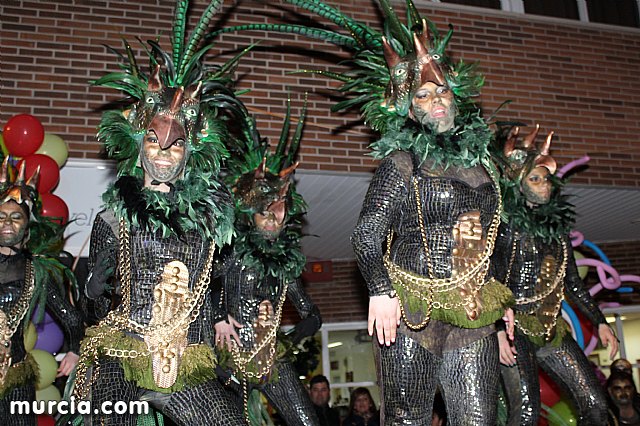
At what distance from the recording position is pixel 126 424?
10.5ft

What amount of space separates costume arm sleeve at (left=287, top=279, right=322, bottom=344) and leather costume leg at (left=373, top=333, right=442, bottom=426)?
78.4 inches

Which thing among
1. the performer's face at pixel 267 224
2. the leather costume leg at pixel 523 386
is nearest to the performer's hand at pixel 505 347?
the leather costume leg at pixel 523 386

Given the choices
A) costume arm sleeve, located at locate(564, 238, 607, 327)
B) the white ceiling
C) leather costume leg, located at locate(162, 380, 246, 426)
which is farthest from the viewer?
the white ceiling

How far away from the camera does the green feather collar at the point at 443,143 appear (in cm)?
337

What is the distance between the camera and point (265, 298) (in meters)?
5.17

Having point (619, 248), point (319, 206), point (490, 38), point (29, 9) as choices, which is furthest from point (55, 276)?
point (619, 248)

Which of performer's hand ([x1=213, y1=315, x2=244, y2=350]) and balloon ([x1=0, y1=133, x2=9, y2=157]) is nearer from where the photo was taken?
performer's hand ([x1=213, y1=315, x2=244, y2=350])

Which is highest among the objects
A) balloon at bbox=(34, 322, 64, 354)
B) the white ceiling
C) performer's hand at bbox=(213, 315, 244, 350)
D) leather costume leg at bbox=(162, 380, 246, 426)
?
the white ceiling

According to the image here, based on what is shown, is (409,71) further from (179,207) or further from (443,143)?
(179,207)

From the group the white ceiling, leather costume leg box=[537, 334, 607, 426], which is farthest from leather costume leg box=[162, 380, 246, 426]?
the white ceiling

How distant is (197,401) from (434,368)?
1.04 meters

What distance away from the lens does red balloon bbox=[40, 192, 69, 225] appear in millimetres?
5809

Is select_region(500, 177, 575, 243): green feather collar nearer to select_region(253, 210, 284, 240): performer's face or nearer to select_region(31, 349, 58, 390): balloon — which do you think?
select_region(253, 210, 284, 240): performer's face

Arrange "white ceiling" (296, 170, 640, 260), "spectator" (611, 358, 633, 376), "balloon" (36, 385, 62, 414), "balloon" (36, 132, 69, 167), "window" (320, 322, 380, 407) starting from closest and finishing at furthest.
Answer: "balloon" (36, 385, 62, 414)
"balloon" (36, 132, 69, 167)
"spectator" (611, 358, 633, 376)
"white ceiling" (296, 170, 640, 260)
"window" (320, 322, 380, 407)
